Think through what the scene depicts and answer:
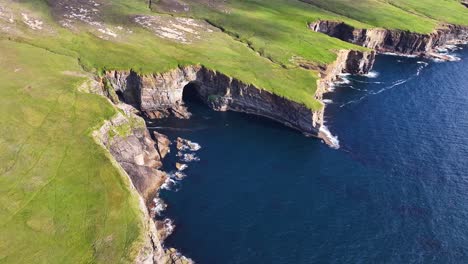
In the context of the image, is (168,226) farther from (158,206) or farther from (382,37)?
(382,37)

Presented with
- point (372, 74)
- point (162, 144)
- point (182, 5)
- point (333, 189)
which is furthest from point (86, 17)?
point (333, 189)

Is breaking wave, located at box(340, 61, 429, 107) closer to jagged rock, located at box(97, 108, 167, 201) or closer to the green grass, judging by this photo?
jagged rock, located at box(97, 108, 167, 201)

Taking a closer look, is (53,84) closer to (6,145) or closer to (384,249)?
(6,145)

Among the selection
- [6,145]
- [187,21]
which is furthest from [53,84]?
[187,21]

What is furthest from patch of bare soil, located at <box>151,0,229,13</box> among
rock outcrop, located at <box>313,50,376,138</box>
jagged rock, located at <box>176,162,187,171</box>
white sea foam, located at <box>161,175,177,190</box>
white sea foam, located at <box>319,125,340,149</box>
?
white sea foam, located at <box>161,175,177,190</box>

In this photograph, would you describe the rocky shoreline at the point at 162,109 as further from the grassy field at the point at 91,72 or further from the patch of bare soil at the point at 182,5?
the patch of bare soil at the point at 182,5

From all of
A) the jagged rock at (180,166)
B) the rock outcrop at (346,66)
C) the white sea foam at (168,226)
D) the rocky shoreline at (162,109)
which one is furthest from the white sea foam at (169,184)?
the rock outcrop at (346,66)

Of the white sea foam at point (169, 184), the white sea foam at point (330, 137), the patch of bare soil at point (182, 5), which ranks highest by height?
the patch of bare soil at point (182, 5)

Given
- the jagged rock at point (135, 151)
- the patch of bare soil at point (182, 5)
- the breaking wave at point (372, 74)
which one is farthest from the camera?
the patch of bare soil at point (182, 5)
